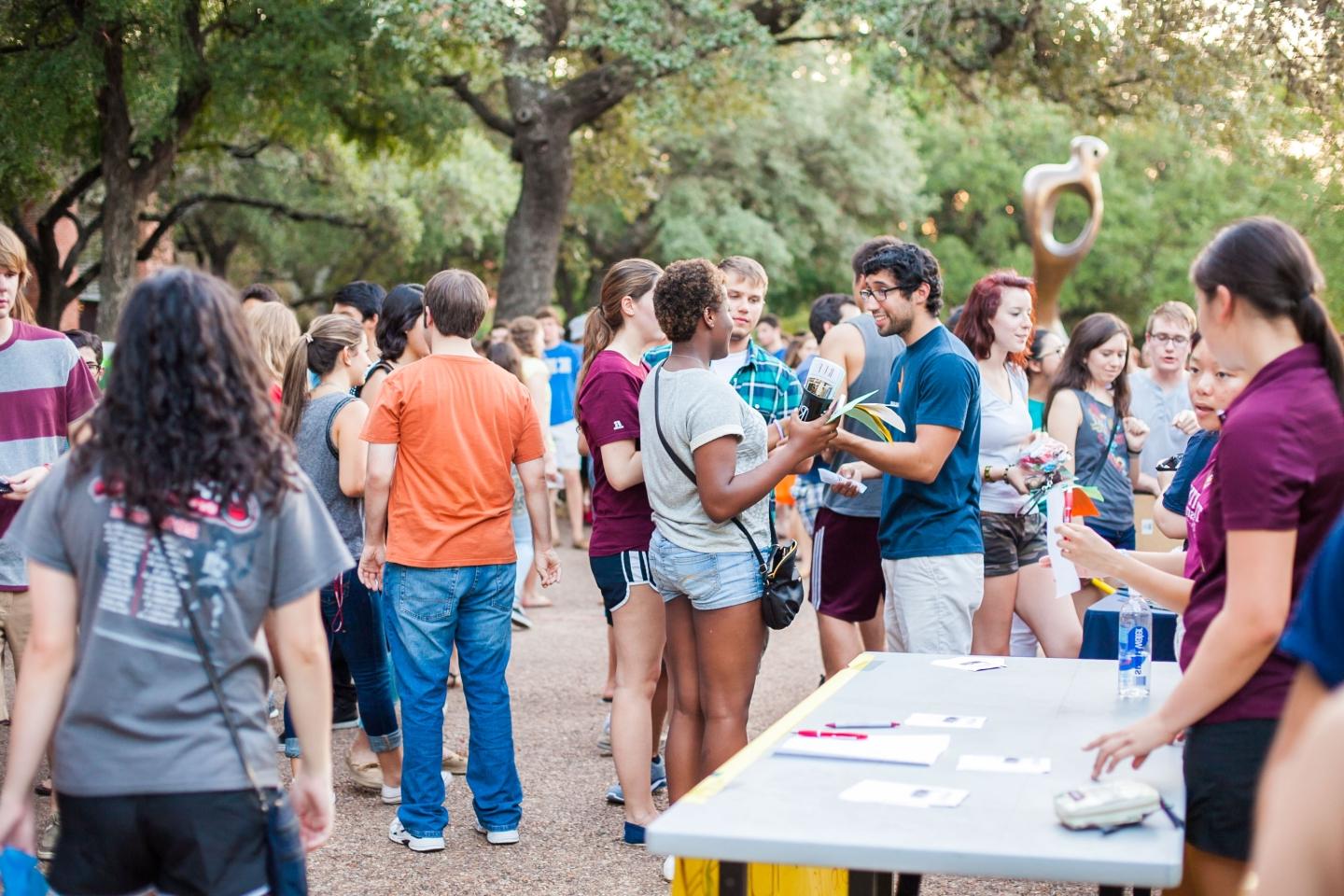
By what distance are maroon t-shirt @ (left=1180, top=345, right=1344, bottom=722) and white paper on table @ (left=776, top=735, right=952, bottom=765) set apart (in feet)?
2.06

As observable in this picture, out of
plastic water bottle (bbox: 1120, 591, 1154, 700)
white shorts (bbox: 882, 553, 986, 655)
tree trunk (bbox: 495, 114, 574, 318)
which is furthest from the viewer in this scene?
tree trunk (bbox: 495, 114, 574, 318)

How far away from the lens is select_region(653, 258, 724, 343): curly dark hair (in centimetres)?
429

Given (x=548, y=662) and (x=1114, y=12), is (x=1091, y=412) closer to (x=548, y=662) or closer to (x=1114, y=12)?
(x=548, y=662)

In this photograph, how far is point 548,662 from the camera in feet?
27.6

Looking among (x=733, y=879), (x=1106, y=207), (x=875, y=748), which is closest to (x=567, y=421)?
(x=875, y=748)

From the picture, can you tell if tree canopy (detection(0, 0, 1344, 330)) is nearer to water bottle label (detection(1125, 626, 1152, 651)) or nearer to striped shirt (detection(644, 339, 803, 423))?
striped shirt (detection(644, 339, 803, 423))

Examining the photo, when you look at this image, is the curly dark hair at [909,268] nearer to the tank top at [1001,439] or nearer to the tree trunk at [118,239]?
the tank top at [1001,439]

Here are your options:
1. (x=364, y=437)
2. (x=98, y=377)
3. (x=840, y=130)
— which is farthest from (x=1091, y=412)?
(x=840, y=130)

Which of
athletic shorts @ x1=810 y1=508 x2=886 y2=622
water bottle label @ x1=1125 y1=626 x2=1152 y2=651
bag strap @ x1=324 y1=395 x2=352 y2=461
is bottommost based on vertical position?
athletic shorts @ x1=810 y1=508 x2=886 y2=622

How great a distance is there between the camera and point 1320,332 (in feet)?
8.46

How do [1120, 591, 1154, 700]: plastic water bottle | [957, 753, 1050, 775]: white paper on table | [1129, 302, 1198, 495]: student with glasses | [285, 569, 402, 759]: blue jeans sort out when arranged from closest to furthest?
[957, 753, 1050, 775]: white paper on table, [1120, 591, 1154, 700]: plastic water bottle, [285, 569, 402, 759]: blue jeans, [1129, 302, 1198, 495]: student with glasses

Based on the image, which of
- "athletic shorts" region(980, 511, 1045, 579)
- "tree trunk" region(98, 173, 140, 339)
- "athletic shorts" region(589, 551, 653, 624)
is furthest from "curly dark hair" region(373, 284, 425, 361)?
"tree trunk" region(98, 173, 140, 339)

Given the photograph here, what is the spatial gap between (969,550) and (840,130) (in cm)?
2608

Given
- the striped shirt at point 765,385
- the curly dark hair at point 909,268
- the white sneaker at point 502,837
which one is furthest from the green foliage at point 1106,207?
the white sneaker at point 502,837
